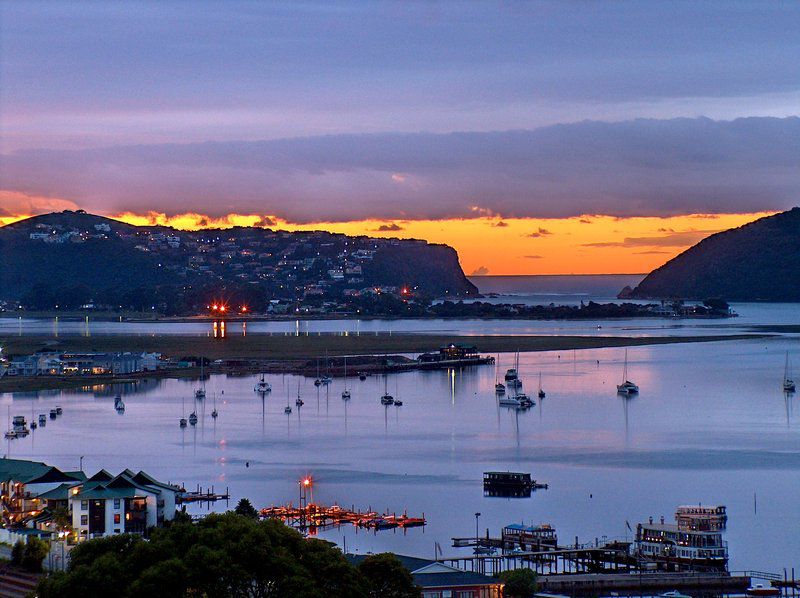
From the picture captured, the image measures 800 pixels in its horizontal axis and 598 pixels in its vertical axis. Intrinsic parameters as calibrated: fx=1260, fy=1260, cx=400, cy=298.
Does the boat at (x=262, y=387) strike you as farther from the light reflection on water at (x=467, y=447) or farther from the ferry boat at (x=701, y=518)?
the ferry boat at (x=701, y=518)

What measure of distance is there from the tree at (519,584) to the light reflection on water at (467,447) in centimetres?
318

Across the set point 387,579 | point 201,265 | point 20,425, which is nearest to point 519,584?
point 387,579

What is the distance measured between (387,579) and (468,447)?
56.9ft

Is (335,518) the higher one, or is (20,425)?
(20,425)

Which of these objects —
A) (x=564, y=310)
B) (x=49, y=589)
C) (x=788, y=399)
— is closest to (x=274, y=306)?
(x=564, y=310)

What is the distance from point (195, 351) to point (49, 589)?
51891 millimetres

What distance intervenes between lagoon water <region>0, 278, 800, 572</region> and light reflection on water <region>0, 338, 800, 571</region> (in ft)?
0.21

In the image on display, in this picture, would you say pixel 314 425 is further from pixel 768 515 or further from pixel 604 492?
pixel 768 515

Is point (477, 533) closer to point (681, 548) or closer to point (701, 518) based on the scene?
point (681, 548)

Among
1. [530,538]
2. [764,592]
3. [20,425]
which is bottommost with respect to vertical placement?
[764,592]

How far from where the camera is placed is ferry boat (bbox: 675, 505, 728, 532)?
19.8 meters

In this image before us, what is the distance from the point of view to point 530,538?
19.9 m

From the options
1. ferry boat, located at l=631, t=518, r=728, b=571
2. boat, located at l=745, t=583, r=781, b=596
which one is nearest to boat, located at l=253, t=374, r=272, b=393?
ferry boat, located at l=631, t=518, r=728, b=571

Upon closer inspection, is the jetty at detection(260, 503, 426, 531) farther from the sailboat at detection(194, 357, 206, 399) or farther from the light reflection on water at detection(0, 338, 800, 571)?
the sailboat at detection(194, 357, 206, 399)
